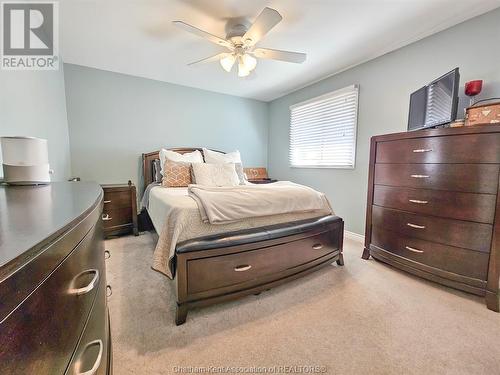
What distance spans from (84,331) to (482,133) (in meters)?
2.36

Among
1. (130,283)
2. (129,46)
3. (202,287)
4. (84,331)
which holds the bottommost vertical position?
(130,283)

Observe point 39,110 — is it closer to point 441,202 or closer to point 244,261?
point 244,261

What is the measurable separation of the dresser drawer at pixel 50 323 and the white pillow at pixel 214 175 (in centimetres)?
214

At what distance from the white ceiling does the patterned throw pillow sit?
4.28 ft

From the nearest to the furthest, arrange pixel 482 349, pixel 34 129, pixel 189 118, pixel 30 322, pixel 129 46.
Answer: pixel 30 322 < pixel 482 349 < pixel 34 129 < pixel 129 46 < pixel 189 118

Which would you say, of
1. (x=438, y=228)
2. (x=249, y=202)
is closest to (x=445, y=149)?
(x=438, y=228)

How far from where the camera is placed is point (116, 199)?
9.14 feet

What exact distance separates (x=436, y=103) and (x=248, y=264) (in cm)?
209

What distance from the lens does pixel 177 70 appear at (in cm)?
300

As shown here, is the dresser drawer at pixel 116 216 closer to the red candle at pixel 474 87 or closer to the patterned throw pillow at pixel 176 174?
the patterned throw pillow at pixel 176 174

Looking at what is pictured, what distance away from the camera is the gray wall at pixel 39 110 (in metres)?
1.39

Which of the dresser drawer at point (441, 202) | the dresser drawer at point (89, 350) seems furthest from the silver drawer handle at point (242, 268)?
the dresser drawer at point (441, 202)

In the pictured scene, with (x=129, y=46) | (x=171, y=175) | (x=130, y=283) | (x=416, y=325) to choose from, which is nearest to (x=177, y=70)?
(x=129, y=46)

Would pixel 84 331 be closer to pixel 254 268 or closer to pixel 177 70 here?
pixel 254 268
